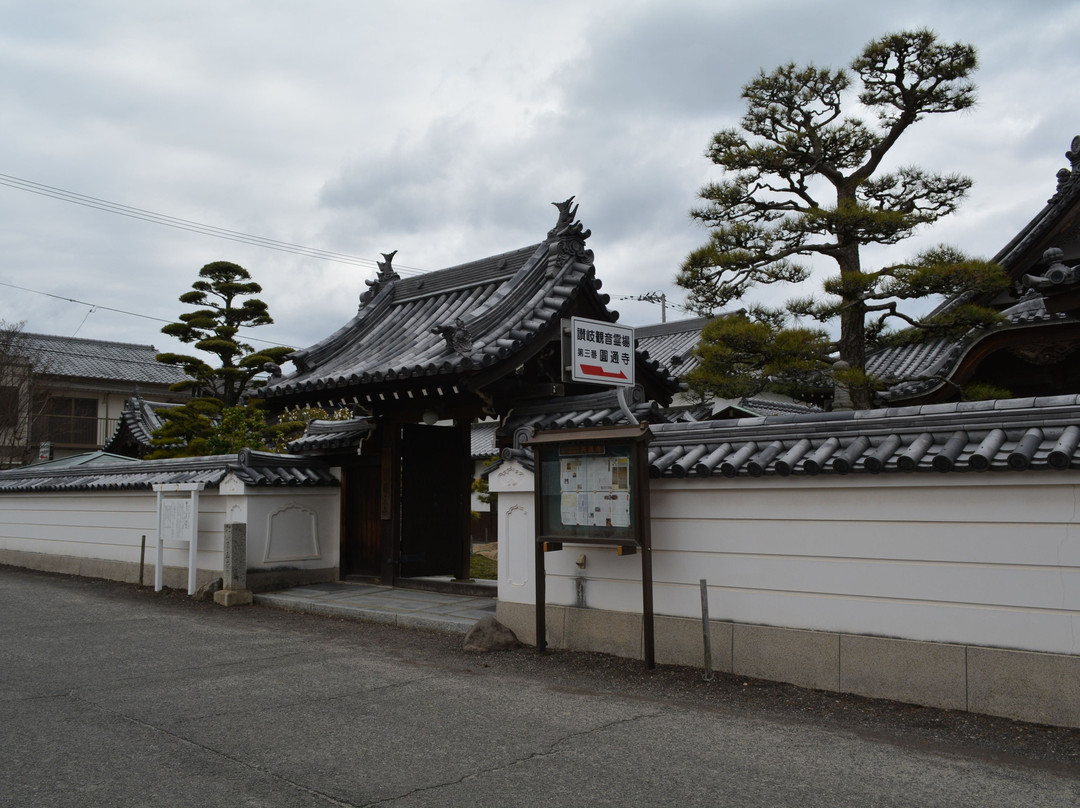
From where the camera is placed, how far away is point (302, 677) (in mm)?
7414

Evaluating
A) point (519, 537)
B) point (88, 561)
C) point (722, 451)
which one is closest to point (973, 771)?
point (722, 451)

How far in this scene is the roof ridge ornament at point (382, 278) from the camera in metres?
15.5

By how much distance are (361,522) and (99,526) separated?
606cm

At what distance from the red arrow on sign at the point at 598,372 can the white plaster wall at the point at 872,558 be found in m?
2.41

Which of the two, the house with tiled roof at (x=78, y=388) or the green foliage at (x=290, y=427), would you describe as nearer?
the green foliage at (x=290, y=427)

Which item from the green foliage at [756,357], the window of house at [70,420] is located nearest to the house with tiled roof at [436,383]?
the green foliage at [756,357]

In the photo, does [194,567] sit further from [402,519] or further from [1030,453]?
[1030,453]

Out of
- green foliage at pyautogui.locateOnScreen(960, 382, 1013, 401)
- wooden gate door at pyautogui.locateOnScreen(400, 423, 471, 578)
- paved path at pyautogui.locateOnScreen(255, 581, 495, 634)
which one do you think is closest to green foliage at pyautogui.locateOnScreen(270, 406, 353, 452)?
wooden gate door at pyautogui.locateOnScreen(400, 423, 471, 578)

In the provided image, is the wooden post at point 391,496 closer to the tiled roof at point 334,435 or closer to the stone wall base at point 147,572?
the tiled roof at point 334,435

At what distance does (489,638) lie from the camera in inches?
333

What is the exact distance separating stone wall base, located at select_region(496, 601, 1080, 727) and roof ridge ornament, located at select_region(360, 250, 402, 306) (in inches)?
350

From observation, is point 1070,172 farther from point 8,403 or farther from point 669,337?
point 8,403

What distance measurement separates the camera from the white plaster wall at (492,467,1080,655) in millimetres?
5699

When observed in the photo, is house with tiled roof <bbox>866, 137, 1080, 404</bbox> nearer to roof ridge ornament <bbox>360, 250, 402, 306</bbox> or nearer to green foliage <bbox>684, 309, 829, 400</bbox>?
green foliage <bbox>684, 309, 829, 400</bbox>
